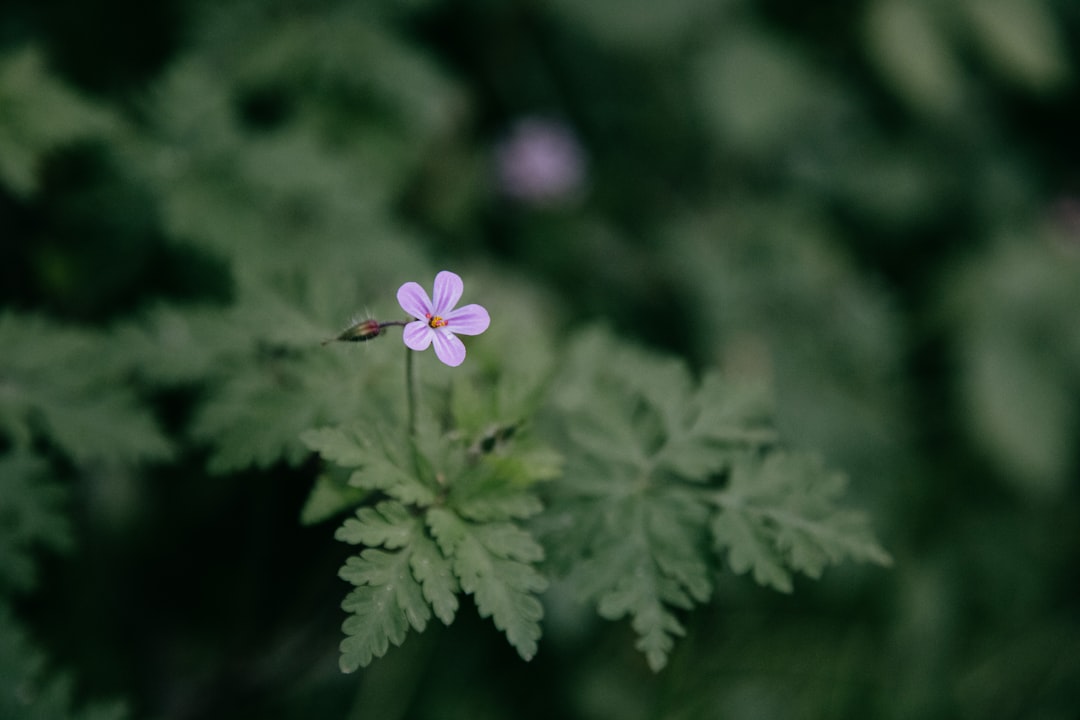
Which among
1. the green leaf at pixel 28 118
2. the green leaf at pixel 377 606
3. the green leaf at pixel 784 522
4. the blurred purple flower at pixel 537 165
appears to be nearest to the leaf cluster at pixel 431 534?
the green leaf at pixel 377 606

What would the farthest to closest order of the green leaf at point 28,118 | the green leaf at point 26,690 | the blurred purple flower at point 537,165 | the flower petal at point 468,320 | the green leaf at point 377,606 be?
the blurred purple flower at point 537,165 → the green leaf at point 28,118 → the green leaf at point 26,690 → the flower petal at point 468,320 → the green leaf at point 377,606

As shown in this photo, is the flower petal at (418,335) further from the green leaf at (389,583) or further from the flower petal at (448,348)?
the green leaf at (389,583)

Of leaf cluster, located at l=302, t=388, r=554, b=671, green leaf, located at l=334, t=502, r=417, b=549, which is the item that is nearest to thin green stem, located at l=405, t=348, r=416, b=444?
leaf cluster, located at l=302, t=388, r=554, b=671

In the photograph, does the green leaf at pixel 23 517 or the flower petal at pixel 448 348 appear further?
the green leaf at pixel 23 517

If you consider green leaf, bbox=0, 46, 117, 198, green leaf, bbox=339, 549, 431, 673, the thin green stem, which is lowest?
green leaf, bbox=339, 549, 431, 673

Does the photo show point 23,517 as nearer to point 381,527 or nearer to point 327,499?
point 327,499

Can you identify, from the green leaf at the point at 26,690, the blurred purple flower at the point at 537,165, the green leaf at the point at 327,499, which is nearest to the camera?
the green leaf at the point at 327,499

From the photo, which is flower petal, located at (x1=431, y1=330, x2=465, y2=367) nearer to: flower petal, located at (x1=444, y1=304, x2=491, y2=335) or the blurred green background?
flower petal, located at (x1=444, y1=304, x2=491, y2=335)
